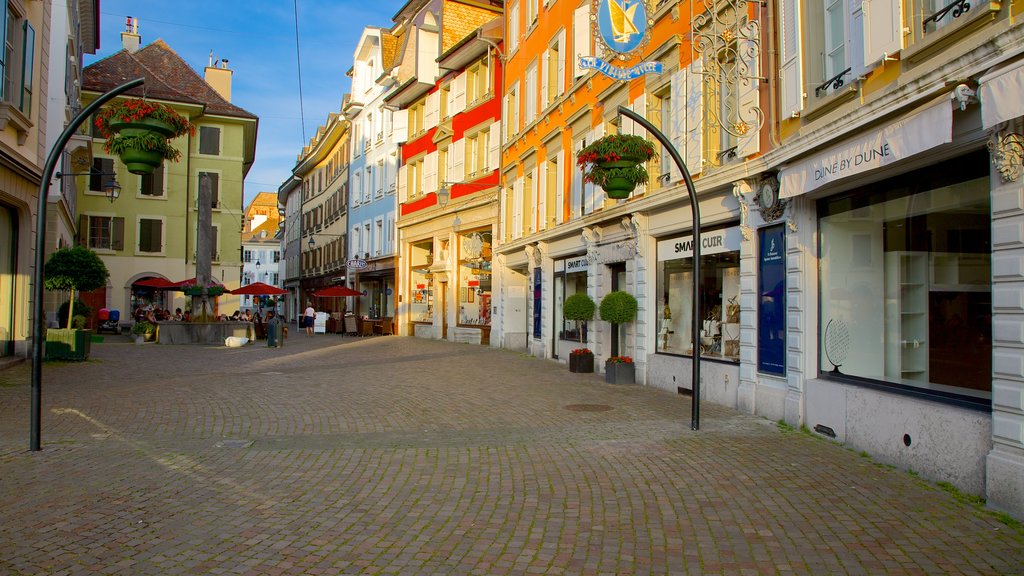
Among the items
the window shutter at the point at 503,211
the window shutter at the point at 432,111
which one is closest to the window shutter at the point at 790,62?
the window shutter at the point at 503,211

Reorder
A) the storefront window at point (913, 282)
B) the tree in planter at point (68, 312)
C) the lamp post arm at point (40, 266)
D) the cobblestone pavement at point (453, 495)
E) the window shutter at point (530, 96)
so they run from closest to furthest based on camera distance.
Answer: the cobblestone pavement at point (453, 495)
the storefront window at point (913, 282)
the lamp post arm at point (40, 266)
the tree in planter at point (68, 312)
the window shutter at point (530, 96)

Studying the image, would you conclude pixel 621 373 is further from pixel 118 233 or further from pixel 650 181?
pixel 118 233

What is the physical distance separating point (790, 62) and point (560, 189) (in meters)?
10.6

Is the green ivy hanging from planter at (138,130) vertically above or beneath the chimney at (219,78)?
beneath

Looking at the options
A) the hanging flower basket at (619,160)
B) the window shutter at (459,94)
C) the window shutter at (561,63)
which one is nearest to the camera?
the hanging flower basket at (619,160)

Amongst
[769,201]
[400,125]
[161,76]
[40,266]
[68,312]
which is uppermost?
[161,76]

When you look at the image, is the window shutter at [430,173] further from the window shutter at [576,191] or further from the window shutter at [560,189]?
the window shutter at [576,191]

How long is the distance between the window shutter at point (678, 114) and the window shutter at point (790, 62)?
10.2 ft

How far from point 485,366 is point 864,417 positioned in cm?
1151

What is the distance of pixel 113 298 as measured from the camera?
38.1 meters

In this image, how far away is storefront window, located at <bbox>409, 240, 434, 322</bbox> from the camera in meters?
33.8

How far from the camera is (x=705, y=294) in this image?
43.5ft

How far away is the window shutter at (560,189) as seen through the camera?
65.9ft

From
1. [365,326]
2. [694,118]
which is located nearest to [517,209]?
[694,118]
